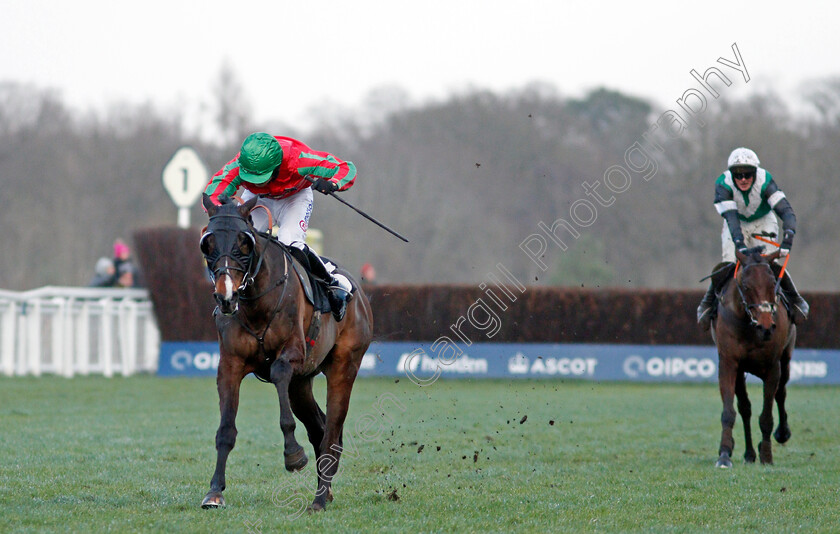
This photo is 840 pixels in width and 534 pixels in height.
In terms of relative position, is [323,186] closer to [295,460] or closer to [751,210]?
[295,460]

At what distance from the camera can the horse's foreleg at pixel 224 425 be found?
571 centimetres

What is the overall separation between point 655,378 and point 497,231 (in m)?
28.0

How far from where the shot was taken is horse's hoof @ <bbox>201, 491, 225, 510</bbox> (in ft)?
18.7

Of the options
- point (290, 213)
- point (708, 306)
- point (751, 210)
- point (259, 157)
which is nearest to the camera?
point (259, 157)

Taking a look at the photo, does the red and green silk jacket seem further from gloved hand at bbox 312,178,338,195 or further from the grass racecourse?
the grass racecourse

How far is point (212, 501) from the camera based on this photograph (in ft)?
18.7

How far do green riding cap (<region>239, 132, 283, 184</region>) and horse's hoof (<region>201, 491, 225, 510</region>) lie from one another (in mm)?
1944

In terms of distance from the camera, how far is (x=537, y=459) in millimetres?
8547

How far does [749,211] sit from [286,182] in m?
4.33

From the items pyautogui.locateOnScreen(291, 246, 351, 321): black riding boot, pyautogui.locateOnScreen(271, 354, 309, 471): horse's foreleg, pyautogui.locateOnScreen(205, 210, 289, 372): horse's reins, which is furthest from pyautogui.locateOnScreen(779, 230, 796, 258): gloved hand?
pyautogui.locateOnScreen(271, 354, 309, 471): horse's foreleg

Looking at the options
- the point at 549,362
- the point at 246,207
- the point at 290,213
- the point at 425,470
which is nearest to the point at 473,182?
the point at 549,362

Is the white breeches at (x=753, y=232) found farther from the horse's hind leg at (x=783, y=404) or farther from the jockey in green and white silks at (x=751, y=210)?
the horse's hind leg at (x=783, y=404)

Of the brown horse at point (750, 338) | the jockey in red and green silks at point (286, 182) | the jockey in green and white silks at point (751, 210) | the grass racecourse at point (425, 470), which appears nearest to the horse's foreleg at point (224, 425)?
the grass racecourse at point (425, 470)

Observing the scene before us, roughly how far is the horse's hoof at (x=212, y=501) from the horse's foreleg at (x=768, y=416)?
4.72m
